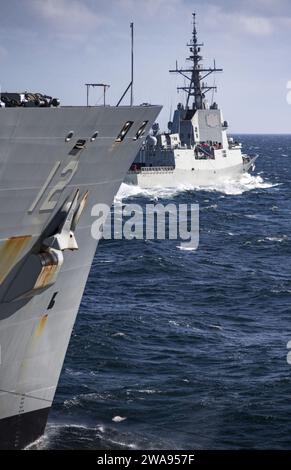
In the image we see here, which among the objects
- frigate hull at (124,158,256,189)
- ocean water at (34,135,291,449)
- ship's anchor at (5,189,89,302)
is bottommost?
ocean water at (34,135,291,449)

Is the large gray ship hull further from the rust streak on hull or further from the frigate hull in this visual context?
the frigate hull

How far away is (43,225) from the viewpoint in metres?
17.4

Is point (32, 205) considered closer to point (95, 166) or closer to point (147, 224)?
point (95, 166)

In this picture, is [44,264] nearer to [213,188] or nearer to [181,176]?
[181,176]

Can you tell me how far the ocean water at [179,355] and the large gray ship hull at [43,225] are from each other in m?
2.39

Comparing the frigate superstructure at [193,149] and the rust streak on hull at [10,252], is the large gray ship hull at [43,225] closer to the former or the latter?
the rust streak on hull at [10,252]

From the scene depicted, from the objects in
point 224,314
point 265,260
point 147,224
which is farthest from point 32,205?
point 147,224

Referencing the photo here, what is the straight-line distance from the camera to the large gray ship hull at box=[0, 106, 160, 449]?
1620 centimetres

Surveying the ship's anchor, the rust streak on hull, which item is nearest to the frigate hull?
the ship's anchor

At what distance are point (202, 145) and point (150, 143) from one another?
854 centimetres

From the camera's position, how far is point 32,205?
1691 centimetres

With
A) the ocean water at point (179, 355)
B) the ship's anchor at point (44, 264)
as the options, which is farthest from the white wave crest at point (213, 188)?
the ship's anchor at point (44, 264)

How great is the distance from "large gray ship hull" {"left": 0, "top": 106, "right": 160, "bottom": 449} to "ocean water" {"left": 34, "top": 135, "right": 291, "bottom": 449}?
2.39m

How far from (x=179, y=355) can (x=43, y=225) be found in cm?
1307
